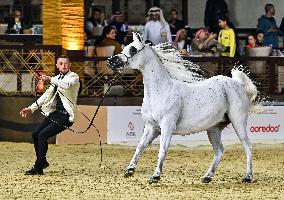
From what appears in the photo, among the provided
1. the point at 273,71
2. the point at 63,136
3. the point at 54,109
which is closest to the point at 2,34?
the point at 63,136

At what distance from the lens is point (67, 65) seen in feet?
53.8

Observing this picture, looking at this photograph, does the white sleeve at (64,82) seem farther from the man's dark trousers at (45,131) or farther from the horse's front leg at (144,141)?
the horse's front leg at (144,141)

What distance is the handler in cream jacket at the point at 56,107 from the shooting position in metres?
16.3

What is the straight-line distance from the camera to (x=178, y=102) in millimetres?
15281

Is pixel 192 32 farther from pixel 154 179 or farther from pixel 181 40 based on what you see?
pixel 154 179

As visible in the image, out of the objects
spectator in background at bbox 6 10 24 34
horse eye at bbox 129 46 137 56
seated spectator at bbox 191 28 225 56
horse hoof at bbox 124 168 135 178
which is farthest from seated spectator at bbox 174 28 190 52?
horse hoof at bbox 124 168 135 178

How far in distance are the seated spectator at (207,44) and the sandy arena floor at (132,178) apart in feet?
7.69

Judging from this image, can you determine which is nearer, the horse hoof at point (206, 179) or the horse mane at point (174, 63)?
the horse hoof at point (206, 179)

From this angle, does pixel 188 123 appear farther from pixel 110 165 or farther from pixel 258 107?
pixel 110 165

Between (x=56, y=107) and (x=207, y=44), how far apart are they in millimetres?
6701

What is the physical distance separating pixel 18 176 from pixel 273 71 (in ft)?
25.3

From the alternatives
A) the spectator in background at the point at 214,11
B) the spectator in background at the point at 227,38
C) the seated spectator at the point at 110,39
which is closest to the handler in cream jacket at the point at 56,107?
the seated spectator at the point at 110,39

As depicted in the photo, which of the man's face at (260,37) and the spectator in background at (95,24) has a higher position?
the spectator in background at (95,24)

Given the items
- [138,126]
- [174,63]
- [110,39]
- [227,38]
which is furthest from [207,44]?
[174,63]
